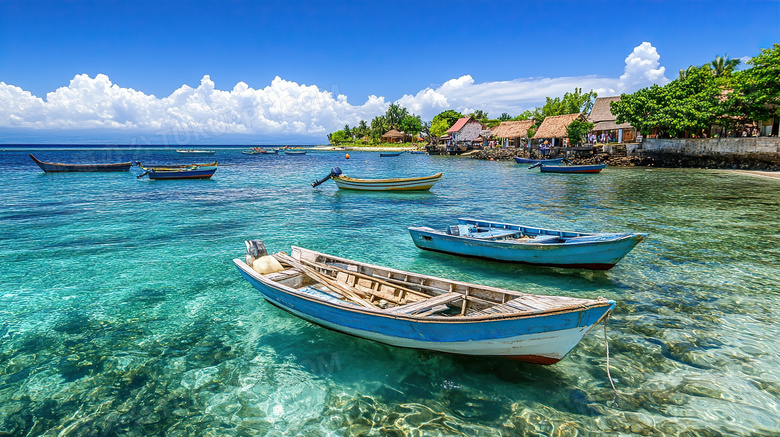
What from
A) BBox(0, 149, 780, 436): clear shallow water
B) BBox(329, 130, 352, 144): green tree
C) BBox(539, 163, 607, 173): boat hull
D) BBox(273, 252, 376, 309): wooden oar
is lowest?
BBox(0, 149, 780, 436): clear shallow water

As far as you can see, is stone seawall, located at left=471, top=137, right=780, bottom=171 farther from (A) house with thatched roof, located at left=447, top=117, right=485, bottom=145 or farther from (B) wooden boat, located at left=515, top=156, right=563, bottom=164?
(A) house with thatched roof, located at left=447, top=117, right=485, bottom=145

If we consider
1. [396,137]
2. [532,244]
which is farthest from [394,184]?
[396,137]

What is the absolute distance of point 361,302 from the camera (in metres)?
6.83

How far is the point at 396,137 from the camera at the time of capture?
12469 cm

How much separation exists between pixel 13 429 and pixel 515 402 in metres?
6.46

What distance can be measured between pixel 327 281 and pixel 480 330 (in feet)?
11.7

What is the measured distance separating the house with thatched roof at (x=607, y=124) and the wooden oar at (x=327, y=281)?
57170 mm

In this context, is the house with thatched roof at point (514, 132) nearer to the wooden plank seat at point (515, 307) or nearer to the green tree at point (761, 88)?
the green tree at point (761, 88)

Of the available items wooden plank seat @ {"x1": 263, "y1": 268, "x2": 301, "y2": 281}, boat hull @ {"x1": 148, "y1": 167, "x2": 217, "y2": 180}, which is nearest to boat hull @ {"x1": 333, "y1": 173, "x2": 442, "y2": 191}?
boat hull @ {"x1": 148, "y1": 167, "x2": 217, "y2": 180}

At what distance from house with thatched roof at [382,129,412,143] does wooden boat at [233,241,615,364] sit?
11850 cm

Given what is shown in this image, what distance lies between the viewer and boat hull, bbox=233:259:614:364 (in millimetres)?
4855

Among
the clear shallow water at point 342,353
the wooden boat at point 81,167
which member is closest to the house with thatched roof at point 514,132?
the clear shallow water at point 342,353

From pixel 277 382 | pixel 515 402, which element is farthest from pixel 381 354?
pixel 515 402

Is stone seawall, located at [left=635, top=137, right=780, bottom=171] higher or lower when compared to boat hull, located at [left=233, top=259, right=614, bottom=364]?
higher
